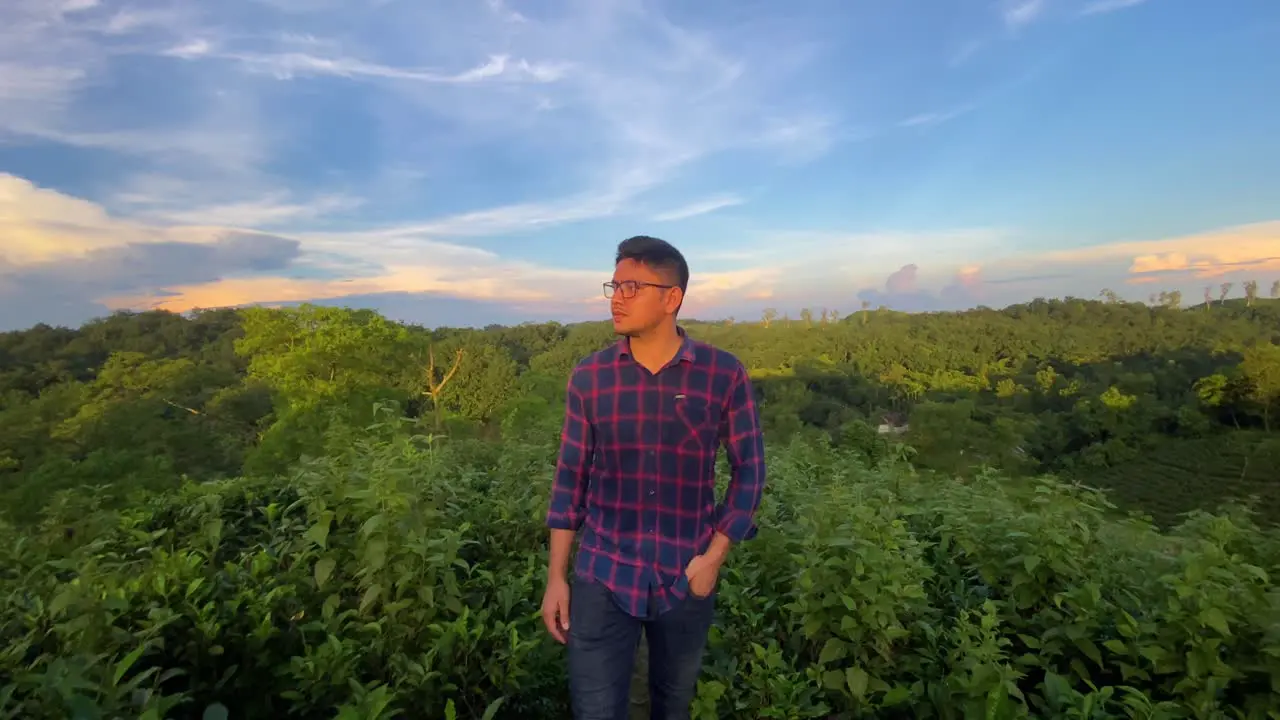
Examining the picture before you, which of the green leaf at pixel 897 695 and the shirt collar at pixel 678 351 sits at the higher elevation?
the shirt collar at pixel 678 351

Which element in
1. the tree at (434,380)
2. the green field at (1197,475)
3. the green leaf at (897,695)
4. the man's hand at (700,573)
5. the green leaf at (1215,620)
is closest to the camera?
the man's hand at (700,573)

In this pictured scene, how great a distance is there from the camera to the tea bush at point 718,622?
86.4 inches

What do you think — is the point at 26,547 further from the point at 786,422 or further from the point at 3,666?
the point at 786,422

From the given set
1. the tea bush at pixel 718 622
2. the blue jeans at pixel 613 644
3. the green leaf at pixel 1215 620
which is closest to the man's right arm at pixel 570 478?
the blue jeans at pixel 613 644

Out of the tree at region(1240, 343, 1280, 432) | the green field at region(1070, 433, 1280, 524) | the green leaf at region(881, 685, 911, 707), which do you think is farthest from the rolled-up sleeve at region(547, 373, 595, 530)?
the tree at region(1240, 343, 1280, 432)

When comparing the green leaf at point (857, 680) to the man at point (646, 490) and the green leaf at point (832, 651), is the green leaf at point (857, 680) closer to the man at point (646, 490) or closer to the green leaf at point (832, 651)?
→ the green leaf at point (832, 651)

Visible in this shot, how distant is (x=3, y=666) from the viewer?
1859 millimetres

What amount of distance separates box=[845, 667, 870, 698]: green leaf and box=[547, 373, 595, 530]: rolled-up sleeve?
1217mm

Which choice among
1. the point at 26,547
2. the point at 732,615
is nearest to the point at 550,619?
the point at 732,615

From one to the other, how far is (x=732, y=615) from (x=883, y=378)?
82.0m

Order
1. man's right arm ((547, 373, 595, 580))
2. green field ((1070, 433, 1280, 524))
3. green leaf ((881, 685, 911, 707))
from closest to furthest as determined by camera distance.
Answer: man's right arm ((547, 373, 595, 580)) < green leaf ((881, 685, 911, 707)) < green field ((1070, 433, 1280, 524))

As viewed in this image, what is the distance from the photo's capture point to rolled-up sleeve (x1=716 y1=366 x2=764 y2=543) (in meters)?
2.06

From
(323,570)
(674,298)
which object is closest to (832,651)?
(674,298)

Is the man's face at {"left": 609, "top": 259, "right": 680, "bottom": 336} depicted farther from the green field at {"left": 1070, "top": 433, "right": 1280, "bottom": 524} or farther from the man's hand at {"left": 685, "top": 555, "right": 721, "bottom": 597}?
→ the green field at {"left": 1070, "top": 433, "right": 1280, "bottom": 524}
